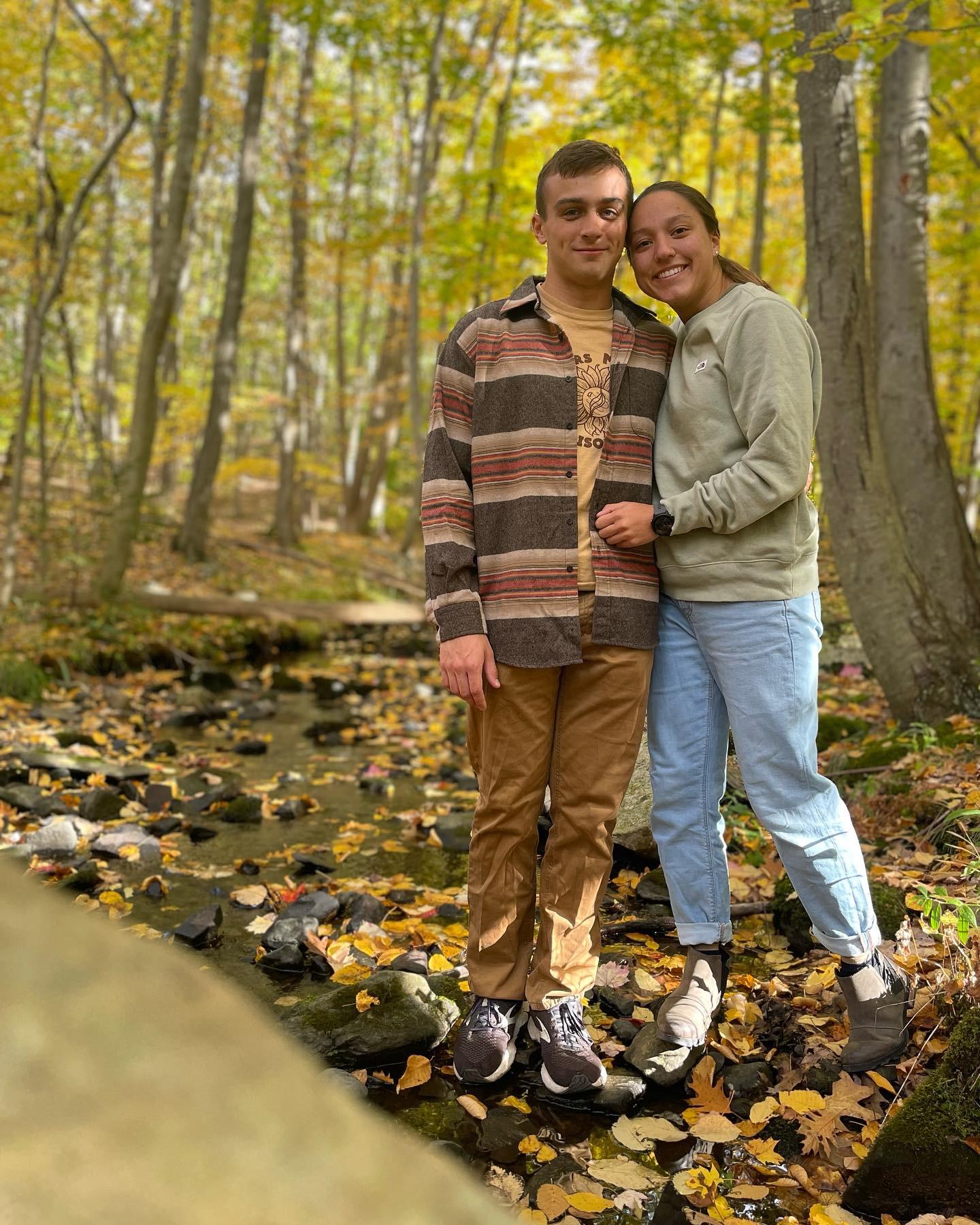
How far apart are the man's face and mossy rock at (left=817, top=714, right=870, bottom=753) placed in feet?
11.9

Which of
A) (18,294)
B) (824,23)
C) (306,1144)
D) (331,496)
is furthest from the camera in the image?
(331,496)

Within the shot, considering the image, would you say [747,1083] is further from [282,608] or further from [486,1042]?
[282,608]

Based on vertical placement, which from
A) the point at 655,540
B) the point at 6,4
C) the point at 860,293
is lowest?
the point at 655,540

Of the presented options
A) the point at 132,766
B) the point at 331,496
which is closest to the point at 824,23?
the point at 132,766

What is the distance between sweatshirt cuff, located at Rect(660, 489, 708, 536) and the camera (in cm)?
254

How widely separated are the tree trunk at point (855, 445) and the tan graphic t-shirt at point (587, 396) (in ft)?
9.65

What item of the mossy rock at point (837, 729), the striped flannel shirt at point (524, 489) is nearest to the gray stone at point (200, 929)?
the striped flannel shirt at point (524, 489)

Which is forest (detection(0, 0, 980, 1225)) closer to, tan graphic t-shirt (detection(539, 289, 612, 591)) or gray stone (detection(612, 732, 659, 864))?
gray stone (detection(612, 732, 659, 864))

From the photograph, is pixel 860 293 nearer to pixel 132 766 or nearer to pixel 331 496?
pixel 132 766

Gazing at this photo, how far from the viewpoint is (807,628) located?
264 cm

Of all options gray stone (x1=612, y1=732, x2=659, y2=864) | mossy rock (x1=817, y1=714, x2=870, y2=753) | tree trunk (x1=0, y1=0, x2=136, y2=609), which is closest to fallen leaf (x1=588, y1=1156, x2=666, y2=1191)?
gray stone (x1=612, y1=732, x2=659, y2=864)

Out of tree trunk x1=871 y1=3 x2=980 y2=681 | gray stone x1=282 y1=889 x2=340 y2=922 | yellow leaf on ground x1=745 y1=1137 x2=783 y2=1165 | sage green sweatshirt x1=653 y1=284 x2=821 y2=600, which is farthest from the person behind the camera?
tree trunk x1=871 y1=3 x2=980 y2=681

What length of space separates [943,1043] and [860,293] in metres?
4.09

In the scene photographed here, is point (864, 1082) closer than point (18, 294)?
Yes
